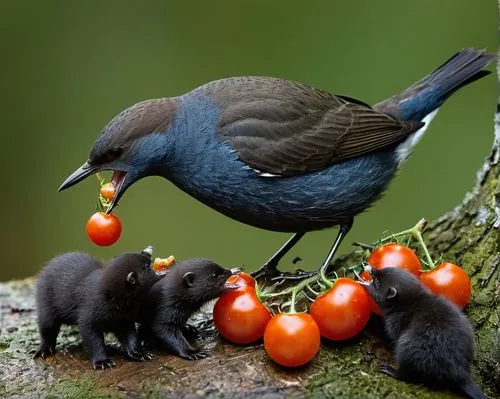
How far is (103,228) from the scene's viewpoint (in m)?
5.85

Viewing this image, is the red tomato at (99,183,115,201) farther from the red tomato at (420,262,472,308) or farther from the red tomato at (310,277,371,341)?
the red tomato at (420,262,472,308)

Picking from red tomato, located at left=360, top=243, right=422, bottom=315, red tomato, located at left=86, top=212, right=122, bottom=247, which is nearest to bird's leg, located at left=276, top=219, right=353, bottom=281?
red tomato, located at left=360, top=243, right=422, bottom=315

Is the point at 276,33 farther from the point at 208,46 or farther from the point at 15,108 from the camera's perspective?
the point at 15,108

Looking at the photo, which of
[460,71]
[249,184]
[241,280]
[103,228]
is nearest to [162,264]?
[103,228]

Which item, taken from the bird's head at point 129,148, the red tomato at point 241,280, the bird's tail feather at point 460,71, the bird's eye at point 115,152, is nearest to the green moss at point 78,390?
the red tomato at point 241,280

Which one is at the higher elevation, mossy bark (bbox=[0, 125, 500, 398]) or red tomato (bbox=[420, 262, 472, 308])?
red tomato (bbox=[420, 262, 472, 308])

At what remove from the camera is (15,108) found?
1159 cm

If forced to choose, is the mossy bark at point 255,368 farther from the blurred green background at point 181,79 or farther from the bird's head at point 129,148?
the blurred green background at point 181,79

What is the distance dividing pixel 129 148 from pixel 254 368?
6.10 ft

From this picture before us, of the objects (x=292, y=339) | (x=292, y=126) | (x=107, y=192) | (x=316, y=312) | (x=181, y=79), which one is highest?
(x=181, y=79)

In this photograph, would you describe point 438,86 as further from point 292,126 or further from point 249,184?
point 249,184

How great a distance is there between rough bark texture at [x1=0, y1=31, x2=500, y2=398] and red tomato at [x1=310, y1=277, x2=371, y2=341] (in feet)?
0.56

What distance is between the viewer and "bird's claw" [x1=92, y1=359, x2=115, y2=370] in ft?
17.6

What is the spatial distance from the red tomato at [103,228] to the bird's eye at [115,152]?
0.43 meters
